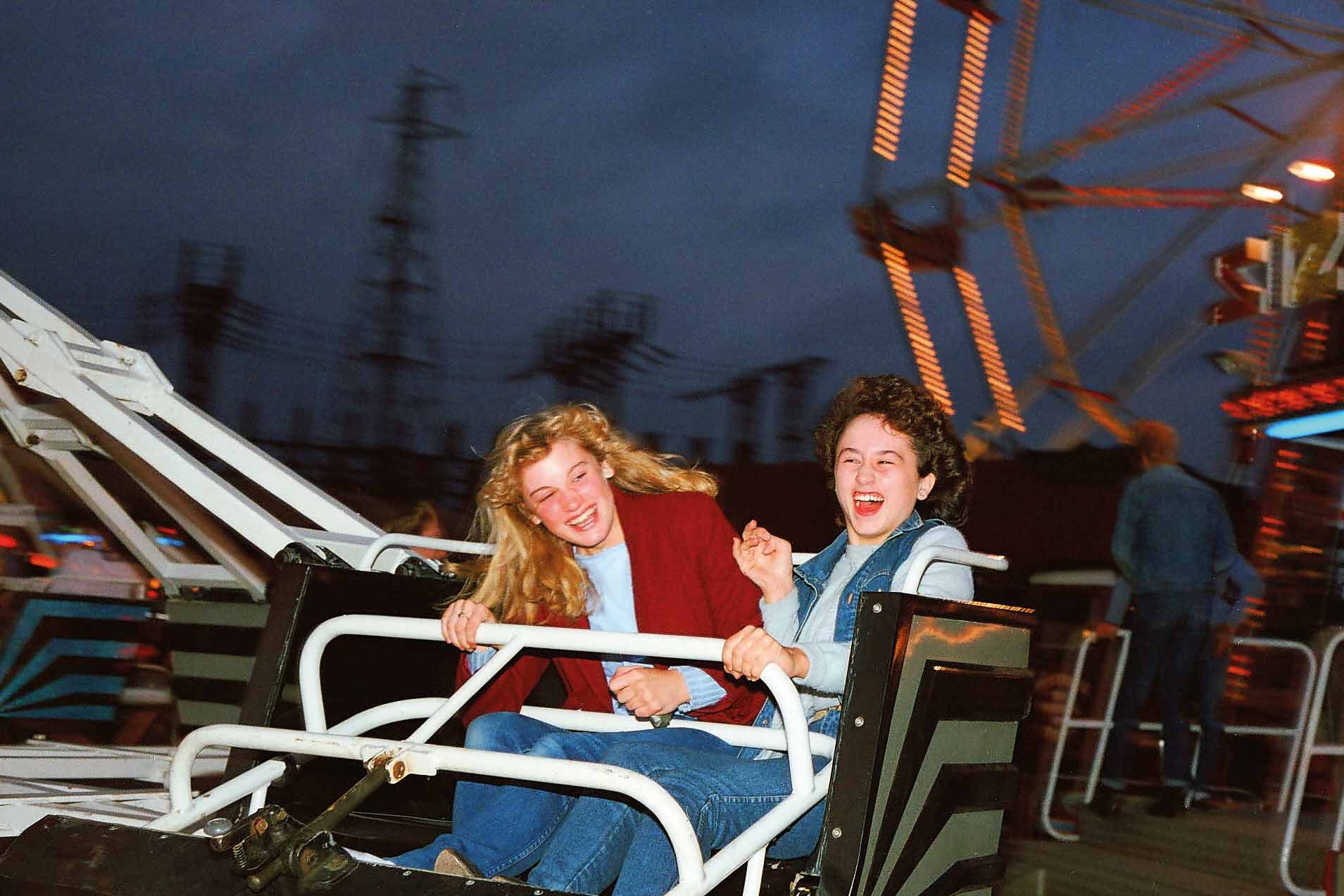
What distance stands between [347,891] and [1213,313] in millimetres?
10505

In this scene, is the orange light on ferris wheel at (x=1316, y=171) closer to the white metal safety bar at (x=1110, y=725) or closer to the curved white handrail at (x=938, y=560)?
the white metal safety bar at (x=1110, y=725)

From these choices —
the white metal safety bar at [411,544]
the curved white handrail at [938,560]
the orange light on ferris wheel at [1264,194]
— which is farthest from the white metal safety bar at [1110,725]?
the orange light on ferris wheel at [1264,194]

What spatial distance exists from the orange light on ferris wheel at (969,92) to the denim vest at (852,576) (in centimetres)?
864

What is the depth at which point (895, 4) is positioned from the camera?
35.2ft

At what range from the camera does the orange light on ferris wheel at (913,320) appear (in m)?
11.3

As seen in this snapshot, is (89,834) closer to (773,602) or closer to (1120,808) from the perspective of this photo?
(773,602)

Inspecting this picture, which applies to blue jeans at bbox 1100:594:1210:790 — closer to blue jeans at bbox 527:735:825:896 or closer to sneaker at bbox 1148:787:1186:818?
sneaker at bbox 1148:787:1186:818

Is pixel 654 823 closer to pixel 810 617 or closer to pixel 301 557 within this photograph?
pixel 810 617

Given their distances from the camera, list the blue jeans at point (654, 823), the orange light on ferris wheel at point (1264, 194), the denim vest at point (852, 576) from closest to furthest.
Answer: the blue jeans at point (654, 823) → the denim vest at point (852, 576) → the orange light on ferris wheel at point (1264, 194)

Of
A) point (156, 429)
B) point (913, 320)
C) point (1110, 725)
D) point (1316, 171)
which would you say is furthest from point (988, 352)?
point (156, 429)

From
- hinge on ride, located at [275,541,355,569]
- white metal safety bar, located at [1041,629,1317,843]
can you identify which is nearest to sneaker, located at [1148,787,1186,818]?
white metal safety bar, located at [1041,629,1317,843]

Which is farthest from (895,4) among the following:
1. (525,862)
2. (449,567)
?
(525,862)

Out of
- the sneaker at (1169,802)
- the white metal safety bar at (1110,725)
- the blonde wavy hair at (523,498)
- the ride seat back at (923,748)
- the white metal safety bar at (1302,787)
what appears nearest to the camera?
the ride seat back at (923,748)

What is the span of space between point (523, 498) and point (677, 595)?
39 cm
